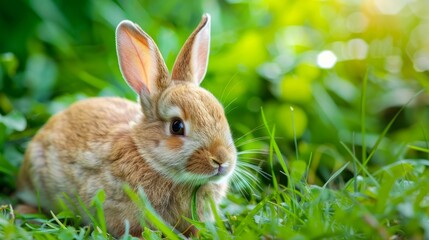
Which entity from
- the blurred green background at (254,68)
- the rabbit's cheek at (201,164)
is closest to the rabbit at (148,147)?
the rabbit's cheek at (201,164)

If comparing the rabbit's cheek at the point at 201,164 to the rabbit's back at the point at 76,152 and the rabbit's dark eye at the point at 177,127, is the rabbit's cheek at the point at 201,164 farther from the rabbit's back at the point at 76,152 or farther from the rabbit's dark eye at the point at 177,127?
the rabbit's back at the point at 76,152

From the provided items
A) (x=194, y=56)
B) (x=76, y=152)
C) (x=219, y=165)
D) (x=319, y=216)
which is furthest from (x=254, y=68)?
(x=319, y=216)

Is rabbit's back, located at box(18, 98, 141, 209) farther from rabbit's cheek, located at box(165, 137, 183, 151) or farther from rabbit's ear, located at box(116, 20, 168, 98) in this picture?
rabbit's cheek, located at box(165, 137, 183, 151)

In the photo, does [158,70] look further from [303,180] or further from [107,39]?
[107,39]

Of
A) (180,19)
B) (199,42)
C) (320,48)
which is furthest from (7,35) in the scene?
(320,48)

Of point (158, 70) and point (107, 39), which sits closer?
point (158, 70)

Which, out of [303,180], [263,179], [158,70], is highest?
[158,70]

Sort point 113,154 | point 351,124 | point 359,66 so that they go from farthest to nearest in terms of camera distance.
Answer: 1. point 359,66
2. point 351,124
3. point 113,154
